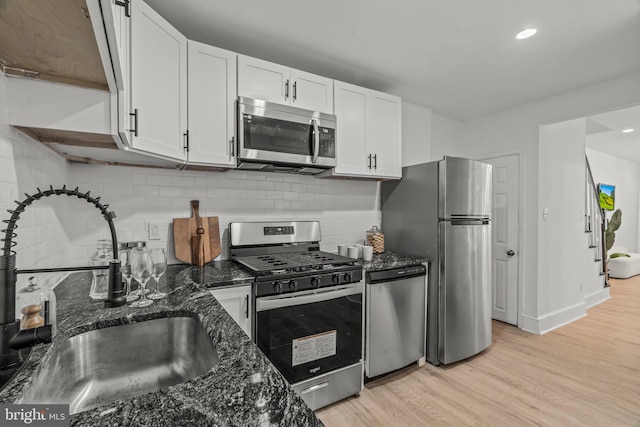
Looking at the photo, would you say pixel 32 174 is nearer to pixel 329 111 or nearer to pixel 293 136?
pixel 293 136

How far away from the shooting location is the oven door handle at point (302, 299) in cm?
185

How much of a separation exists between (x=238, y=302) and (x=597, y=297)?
17.3ft

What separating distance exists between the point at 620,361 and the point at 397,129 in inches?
116

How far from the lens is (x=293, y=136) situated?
2297mm

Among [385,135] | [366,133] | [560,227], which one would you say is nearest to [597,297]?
[560,227]

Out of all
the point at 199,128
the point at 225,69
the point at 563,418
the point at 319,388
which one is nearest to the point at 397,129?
the point at 225,69

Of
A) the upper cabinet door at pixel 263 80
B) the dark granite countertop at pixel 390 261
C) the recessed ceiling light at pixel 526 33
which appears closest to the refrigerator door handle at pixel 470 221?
the dark granite countertop at pixel 390 261

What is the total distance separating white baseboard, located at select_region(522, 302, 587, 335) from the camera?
3.32 metres

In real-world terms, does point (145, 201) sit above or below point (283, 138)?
below

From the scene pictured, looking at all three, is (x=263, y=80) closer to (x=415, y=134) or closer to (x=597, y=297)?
(x=415, y=134)

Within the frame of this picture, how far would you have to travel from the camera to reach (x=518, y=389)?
90.2 inches

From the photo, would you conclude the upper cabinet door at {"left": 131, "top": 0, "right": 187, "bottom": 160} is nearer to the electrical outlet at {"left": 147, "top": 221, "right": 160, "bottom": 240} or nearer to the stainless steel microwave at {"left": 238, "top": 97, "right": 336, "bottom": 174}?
the stainless steel microwave at {"left": 238, "top": 97, "right": 336, "bottom": 174}

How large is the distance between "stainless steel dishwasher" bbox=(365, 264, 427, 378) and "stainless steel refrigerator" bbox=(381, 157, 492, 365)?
149 mm

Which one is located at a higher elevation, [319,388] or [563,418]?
[319,388]
